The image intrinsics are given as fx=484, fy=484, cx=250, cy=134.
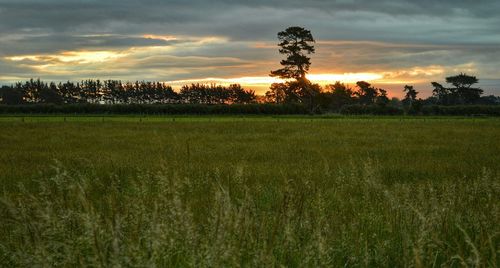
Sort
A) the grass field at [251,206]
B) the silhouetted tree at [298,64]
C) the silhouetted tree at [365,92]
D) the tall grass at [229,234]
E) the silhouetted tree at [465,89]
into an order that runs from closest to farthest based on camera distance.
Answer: the tall grass at [229,234] < the grass field at [251,206] < the silhouetted tree at [298,64] < the silhouetted tree at [465,89] < the silhouetted tree at [365,92]

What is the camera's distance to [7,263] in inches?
202

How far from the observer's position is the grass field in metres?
4.25

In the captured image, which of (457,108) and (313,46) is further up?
(313,46)

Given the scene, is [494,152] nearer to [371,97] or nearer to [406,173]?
[406,173]

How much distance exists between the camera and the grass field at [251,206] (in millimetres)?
4246

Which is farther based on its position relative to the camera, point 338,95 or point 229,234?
point 338,95

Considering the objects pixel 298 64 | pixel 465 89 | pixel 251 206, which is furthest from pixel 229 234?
pixel 465 89

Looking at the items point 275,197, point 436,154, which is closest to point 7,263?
point 275,197

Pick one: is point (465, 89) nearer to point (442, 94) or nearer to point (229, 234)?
point (442, 94)

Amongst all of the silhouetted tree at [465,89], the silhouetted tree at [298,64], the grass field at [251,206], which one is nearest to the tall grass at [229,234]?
the grass field at [251,206]

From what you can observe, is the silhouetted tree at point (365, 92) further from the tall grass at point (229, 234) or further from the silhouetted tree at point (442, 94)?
the tall grass at point (229, 234)

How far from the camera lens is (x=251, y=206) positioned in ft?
20.4

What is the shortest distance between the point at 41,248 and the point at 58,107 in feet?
357

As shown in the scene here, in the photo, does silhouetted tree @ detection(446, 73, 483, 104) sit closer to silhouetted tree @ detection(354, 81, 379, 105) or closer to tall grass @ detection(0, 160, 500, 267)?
silhouetted tree @ detection(354, 81, 379, 105)
